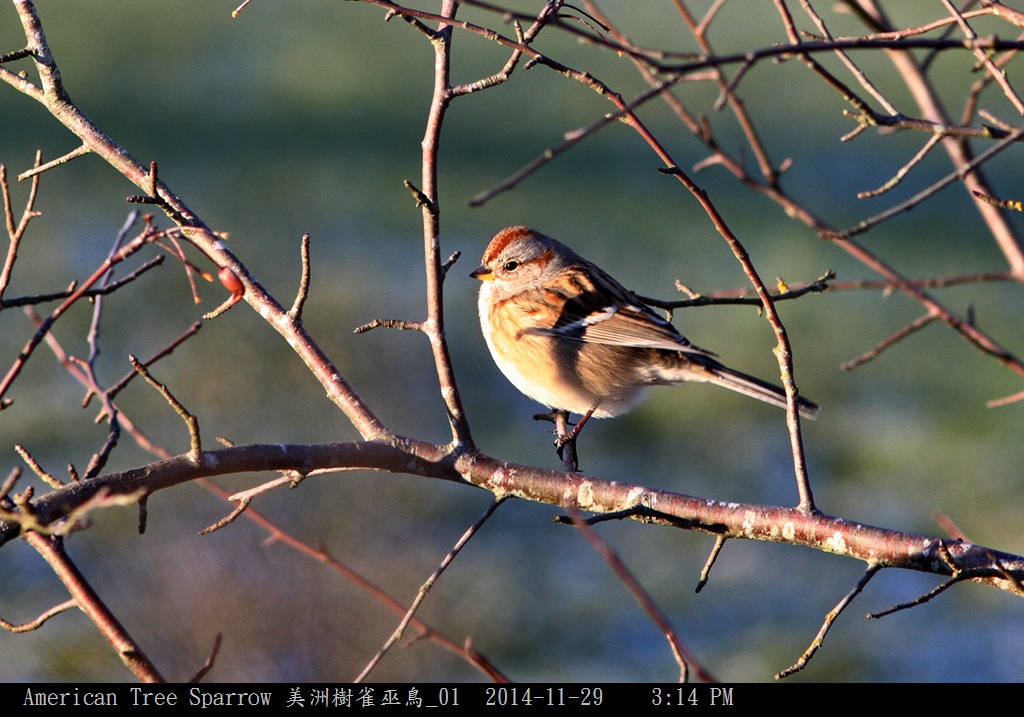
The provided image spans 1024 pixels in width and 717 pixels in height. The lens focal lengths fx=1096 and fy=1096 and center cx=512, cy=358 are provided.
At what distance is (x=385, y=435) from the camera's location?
313 cm

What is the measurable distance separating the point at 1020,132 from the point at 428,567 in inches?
186

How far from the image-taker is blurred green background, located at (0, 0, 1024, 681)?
6.21 meters

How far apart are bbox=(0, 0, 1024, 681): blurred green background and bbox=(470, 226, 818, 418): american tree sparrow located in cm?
149

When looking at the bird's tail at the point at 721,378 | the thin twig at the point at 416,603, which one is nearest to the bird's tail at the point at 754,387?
the bird's tail at the point at 721,378

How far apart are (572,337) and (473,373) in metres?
4.12

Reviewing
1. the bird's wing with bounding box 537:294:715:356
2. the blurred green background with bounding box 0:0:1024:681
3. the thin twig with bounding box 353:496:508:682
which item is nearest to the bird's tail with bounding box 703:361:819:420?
the bird's wing with bounding box 537:294:715:356

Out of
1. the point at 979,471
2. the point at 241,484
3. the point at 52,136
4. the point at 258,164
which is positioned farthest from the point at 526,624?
the point at 52,136

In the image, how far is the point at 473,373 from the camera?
915cm

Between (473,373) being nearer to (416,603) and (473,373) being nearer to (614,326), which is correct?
(614,326)

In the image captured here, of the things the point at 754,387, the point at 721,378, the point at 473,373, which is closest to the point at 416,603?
the point at 754,387

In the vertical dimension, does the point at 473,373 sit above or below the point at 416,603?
above

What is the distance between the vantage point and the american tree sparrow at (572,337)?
4.93 meters

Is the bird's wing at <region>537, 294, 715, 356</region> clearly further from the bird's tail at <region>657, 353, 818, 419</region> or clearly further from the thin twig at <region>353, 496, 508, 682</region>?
the thin twig at <region>353, 496, 508, 682</region>
